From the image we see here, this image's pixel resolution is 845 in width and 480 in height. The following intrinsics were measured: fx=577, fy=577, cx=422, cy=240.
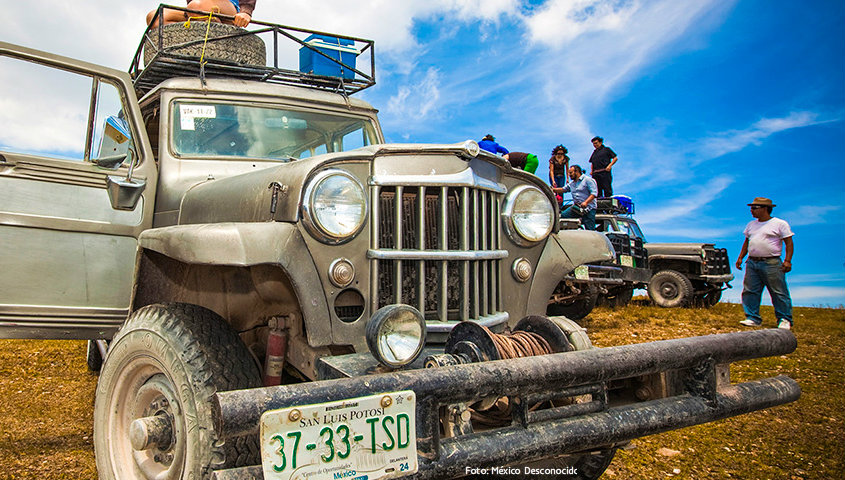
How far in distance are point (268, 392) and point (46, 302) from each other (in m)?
2.33

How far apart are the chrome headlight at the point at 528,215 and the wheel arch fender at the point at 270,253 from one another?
0.94 m

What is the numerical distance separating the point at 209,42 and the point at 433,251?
105 inches

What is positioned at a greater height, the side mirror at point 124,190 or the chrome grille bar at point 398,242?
the side mirror at point 124,190

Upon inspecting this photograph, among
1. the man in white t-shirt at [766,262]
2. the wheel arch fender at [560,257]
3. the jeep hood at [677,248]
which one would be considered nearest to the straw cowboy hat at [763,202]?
the man in white t-shirt at [766,262]

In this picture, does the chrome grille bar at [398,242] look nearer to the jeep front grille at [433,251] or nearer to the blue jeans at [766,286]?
the jeep front grille at [433,251]

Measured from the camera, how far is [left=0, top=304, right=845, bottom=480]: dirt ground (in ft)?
10.1

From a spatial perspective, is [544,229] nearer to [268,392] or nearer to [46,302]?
[268,392]

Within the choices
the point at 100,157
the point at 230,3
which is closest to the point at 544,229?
the point at 100,157

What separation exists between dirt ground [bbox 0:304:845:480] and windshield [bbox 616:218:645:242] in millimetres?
4481

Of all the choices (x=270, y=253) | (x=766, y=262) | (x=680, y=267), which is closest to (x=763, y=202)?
(x=766, y=262)

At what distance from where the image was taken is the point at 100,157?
A: 11.2 feet

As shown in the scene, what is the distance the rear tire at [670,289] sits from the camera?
34.4 ft

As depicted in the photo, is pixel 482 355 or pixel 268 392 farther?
pixel 482 355

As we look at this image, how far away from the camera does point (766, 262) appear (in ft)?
23.9
